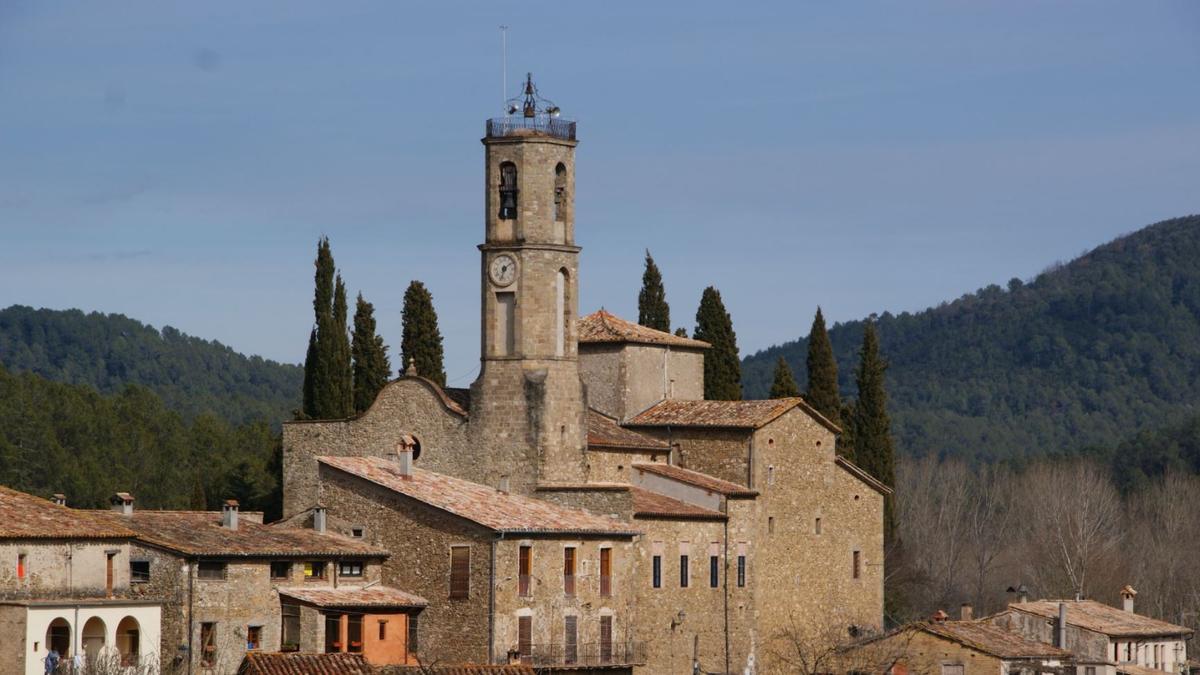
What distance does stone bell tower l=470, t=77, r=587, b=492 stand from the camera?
5572 cm

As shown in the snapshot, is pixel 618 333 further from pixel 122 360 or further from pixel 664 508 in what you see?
pixel 122 360

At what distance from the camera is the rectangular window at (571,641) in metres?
51.9

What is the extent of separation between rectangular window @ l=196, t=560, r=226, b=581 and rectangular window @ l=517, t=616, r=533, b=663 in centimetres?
671

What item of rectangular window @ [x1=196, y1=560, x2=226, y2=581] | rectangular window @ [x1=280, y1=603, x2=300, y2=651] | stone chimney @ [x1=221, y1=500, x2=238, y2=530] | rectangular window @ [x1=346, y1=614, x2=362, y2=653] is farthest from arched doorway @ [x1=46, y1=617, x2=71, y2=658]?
rectangular window @ [x1=346, y1=614, x2=362, y2=653]

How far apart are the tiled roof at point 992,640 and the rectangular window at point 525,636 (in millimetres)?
8543

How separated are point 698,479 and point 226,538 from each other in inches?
521

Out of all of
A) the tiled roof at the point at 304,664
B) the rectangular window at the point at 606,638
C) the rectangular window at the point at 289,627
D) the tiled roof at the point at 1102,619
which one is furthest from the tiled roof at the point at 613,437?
the tiled roof at the point at 304,664

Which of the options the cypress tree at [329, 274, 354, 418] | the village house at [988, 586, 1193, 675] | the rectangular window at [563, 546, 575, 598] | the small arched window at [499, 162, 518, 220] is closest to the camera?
the rectangular window at [563, 546, 575, 598]

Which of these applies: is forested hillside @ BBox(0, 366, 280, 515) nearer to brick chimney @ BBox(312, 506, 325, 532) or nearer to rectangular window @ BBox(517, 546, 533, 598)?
brick chimney @ BBox(312, 506, 325, 532)

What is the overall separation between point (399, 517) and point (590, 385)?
1101 centimetres

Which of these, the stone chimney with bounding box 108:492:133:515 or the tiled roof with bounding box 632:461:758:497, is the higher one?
the tiled roof with bounding box 632:461:758:497

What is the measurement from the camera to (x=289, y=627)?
4916 centimetres

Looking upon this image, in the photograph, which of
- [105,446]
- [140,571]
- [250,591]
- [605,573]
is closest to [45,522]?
[140,571]

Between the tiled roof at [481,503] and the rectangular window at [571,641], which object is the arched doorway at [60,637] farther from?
the rectangular window at [571,641]
